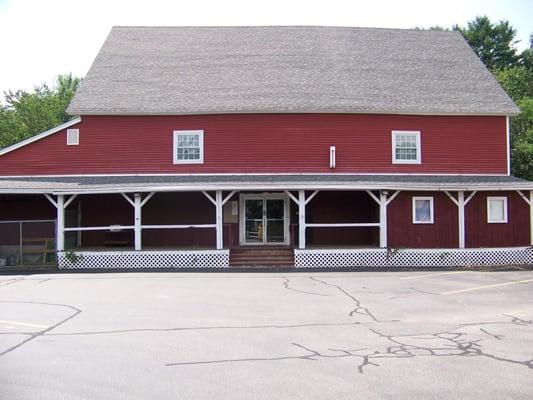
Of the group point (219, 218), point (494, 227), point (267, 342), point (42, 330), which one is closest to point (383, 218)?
point (494, 227)

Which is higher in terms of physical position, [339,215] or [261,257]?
[339,215]

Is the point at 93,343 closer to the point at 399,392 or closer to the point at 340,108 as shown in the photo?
the point at 399,392

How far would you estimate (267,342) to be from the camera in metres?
8.27

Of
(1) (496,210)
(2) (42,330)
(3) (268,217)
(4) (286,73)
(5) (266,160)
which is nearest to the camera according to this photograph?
(2) (42,330)

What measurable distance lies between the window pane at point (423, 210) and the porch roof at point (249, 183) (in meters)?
0.83

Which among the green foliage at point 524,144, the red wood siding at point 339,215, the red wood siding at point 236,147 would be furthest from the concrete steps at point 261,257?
the green foliage at point 524,144

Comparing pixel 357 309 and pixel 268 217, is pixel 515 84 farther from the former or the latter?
pixel 357 309

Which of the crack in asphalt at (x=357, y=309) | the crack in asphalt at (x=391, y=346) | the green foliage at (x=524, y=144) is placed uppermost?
the green foliage at (x=524, y=144)

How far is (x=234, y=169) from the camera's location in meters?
23.6

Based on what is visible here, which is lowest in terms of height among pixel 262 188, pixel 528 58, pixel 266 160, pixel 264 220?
pixel 264 220

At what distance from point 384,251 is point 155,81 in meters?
13.2

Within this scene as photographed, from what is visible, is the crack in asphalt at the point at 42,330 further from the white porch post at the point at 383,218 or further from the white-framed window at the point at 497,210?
the white-framed window at the point at 497,210

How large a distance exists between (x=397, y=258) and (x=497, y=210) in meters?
4.72

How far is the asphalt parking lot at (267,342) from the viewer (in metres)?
6.09
